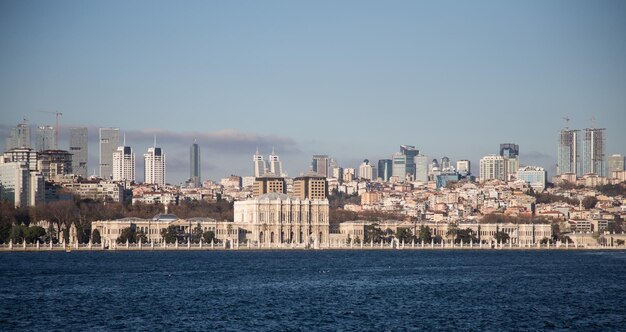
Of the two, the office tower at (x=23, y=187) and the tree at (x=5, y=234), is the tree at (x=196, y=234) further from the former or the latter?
the office tower at (x=23, y=187)

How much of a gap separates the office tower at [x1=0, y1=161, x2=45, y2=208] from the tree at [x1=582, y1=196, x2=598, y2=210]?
76.6 meters

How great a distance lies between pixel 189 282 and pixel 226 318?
56.8ft

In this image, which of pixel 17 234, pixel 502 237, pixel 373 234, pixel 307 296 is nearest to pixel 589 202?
pixel 502 237

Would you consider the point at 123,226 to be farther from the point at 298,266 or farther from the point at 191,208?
the point at 298,266

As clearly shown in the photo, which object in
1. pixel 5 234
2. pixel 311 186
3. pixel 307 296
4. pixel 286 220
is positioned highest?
pixel 311 186

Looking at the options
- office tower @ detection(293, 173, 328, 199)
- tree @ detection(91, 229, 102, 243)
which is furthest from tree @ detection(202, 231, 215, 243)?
office tower @ detection(293, 173, 328, 199)

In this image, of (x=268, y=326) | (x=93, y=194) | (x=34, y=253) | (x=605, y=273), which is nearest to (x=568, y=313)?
(x=268, y=326)

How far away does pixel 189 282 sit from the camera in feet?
203

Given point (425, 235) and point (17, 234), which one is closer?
point (17, 234)

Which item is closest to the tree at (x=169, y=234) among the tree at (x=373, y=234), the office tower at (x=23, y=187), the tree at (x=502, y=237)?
the tree at (x=373, y=234)

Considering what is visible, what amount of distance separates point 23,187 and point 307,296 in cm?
11159

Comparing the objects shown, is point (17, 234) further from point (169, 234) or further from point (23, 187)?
point (23, 187)

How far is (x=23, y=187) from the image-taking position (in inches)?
6299

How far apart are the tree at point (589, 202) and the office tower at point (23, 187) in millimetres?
76631
